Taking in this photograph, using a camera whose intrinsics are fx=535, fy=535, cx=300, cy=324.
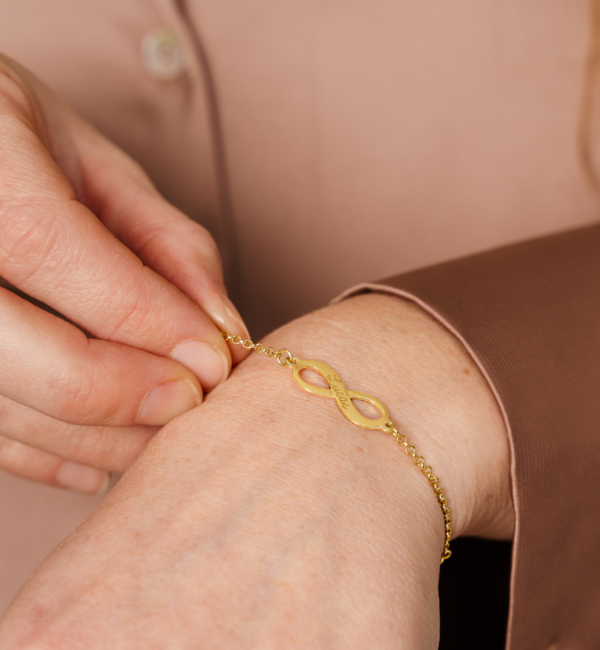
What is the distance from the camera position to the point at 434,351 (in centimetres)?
78

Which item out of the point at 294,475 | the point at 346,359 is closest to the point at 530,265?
the point at 346,359

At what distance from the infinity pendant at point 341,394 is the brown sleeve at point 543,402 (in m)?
0.17

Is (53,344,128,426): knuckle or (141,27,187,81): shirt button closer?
(53,344,128,426): knuckle

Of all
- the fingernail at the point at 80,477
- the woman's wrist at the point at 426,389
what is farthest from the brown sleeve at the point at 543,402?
the fingernail at the point at 80,477

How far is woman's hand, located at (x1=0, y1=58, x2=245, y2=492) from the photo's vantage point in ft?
2.29

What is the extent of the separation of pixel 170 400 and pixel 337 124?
862 millimetres

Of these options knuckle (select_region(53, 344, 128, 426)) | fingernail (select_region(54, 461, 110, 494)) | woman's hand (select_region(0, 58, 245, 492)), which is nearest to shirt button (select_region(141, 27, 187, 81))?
woman's hand (select_region(0, 58, 245, 492))

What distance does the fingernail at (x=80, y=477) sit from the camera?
1011 millimetres

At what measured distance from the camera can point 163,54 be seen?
1.20 meters

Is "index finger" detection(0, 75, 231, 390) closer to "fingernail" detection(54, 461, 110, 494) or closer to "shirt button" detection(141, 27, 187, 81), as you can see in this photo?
"fingernail" detection(54, 461, 110, 494)

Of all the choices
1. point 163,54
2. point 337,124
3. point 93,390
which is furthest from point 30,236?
point 337,124

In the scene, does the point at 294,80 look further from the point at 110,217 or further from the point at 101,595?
the point at 101,595

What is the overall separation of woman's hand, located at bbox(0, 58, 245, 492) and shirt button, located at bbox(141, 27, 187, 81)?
34cm

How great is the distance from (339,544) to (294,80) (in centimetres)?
109
